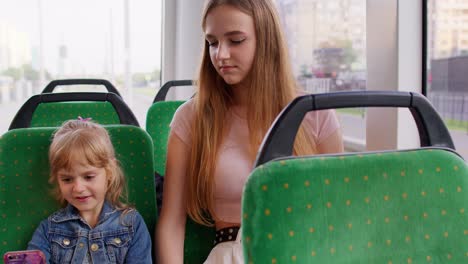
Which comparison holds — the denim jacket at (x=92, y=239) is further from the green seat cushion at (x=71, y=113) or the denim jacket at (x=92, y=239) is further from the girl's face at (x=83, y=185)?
the green seat cushion at (x=71, y=113)

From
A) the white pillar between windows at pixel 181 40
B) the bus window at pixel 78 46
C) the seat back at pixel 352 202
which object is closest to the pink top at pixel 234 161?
the seat back at pixel 352 202

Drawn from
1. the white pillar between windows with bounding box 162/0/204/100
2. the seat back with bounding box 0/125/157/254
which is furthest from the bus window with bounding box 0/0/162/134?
the seat back with bounding box 0/125/157/254

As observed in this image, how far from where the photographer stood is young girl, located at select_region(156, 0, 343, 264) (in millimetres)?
1406

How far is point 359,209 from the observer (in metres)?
0.98

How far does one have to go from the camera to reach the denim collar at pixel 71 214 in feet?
4.84

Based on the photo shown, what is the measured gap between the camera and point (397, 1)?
186cm

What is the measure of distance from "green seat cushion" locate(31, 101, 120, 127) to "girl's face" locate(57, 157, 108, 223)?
954mm

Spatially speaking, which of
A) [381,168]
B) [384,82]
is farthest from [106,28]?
[381,168]

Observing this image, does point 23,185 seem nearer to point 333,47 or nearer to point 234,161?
point 234,161

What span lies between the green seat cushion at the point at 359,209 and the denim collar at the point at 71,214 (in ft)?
2.22

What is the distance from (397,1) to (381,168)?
1.04 m

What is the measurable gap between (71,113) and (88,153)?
1.03 meters

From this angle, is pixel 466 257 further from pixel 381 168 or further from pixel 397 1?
pixel 397 1

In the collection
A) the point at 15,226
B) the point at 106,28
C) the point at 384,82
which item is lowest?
the point at 15,226
